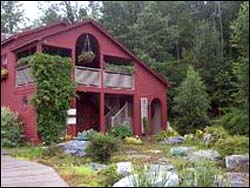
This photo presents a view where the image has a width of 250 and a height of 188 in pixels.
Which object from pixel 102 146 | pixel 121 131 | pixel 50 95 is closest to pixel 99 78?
pixel 121 131

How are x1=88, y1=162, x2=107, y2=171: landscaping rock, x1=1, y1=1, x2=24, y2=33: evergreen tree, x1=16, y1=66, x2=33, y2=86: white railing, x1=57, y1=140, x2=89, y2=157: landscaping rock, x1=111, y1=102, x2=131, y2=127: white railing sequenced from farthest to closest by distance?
x1=1, y1=1, x2=24, y2=33: evergreen tree < x1=111, y1=102, x2=131, y2=127: white railing < x1=16, y1=66, x2=33, y2=86: white railing < x1=57, y1=140, x2=89, y2=157: landscaping rock < x1=88, y1=162, x2=107, y2=171: landscaping rock

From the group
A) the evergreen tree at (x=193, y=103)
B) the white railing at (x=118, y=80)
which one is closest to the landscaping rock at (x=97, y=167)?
the white railing at (x=118, y=80)

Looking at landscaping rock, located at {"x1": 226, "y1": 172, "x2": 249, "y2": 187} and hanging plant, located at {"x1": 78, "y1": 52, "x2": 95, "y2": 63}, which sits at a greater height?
hanging plant, located at {"x1": 78, "y1": 52, "x2": 95, "y2": 63}

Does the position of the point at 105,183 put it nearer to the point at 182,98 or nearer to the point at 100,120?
the point at 100,120

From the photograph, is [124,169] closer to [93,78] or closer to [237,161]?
[237,161]

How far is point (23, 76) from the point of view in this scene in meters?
17.9

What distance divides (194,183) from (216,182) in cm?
71

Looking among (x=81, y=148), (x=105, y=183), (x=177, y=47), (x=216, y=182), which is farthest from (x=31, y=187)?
(x=177, y=47)

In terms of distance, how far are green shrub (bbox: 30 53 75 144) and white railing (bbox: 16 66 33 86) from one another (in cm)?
69

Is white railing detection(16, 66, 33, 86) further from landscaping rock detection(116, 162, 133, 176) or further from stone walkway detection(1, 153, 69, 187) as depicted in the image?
landscaping rock detection(116, 162, 133, 176)

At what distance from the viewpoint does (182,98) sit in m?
22.4

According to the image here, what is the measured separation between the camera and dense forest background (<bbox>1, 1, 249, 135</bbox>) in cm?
2259

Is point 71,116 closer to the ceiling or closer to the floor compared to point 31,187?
closer to the ceiling

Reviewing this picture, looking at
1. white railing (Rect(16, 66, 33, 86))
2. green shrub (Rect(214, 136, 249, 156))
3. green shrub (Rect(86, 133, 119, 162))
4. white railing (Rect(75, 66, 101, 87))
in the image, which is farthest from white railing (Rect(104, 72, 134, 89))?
green shrub (Rect(86, 133, 119, 162))
